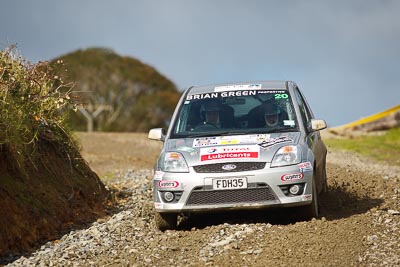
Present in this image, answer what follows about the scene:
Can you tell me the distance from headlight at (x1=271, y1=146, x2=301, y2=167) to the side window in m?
0.90

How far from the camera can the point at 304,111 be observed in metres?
11.7

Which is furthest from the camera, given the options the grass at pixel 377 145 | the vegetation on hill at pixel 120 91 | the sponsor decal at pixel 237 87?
the vegetation on hill at pixel 120 91

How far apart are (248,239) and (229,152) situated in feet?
3.82

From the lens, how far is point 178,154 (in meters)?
10.4

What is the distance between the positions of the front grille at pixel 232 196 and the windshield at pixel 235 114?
98 centimetres

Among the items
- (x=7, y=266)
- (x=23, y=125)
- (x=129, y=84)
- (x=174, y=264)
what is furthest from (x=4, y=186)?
(x=129, y=84)

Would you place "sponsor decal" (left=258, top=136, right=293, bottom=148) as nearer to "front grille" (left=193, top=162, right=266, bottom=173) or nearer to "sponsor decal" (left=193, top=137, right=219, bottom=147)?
"front grille" (left=193, top=162, right=266, bottom=173)

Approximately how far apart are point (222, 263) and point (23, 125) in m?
3.82

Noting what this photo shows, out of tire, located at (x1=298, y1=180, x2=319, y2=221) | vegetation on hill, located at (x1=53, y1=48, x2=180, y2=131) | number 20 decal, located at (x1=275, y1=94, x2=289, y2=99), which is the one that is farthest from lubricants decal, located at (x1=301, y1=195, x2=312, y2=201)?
vegetation on hill, located at (x1=53, y1=48, x2=180, y2=131)

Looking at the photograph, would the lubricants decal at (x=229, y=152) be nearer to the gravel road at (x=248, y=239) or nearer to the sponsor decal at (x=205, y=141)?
the sponsor decal at (x=205, y=141)

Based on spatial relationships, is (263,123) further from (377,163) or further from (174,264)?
(377,163)

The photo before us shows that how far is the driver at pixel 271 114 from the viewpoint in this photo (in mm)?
11060

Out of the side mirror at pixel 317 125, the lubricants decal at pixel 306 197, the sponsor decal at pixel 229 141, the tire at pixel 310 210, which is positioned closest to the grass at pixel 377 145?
the side mirror at pixel 317 125

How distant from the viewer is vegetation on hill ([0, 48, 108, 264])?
10672mm
